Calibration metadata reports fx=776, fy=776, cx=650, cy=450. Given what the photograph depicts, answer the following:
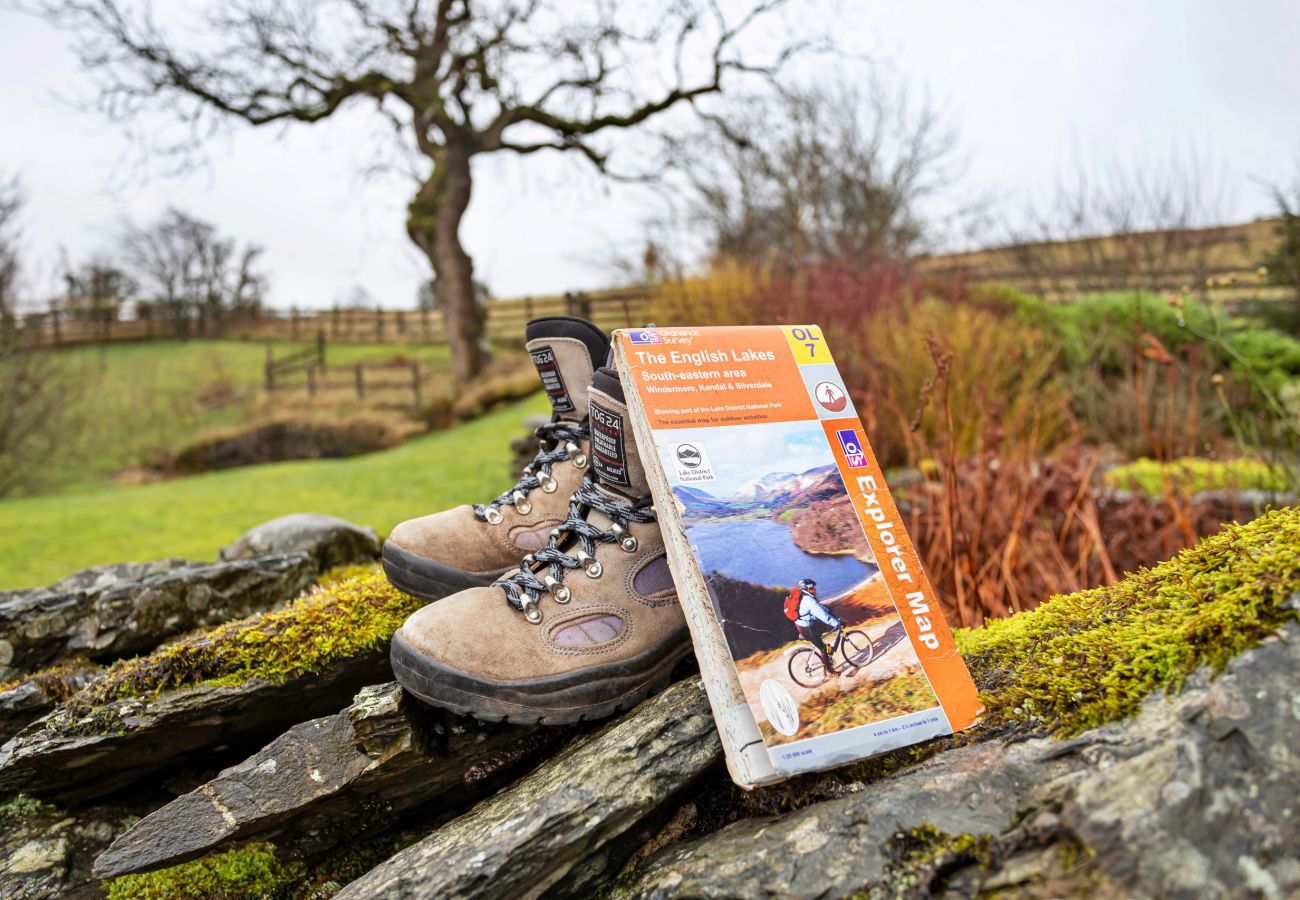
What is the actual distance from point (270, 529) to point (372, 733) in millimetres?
2275

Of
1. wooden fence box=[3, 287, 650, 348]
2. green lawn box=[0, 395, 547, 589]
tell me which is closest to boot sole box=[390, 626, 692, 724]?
green lawn box=[0, 395, 547, 589]

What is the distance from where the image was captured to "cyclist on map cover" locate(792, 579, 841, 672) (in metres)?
1.27

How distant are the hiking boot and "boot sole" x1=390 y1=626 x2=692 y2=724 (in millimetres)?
404

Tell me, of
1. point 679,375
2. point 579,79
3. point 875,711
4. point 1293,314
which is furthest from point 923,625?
point 579,79

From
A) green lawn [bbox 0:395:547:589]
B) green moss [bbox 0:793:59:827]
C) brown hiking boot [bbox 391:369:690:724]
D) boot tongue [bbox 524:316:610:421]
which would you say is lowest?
green lawn [bbox 0:395:547:589]

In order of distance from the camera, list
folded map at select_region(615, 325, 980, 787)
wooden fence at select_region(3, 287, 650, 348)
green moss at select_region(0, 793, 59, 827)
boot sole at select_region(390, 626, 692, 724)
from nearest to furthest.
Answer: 1. folded map at select_region(615, 325, 980, 787)
2. boot sole at select_region(390, 626, 692, 724)
3. green moss at select_region(0, 793, 59, 827)
4. wooden fence at select_region(3, 287, 650, 348)

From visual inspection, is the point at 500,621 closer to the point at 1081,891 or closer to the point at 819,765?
the point at 819,765

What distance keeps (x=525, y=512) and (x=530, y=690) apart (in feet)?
1.94

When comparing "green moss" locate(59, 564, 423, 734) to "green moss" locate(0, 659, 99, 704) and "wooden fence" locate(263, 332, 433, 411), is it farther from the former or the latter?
"wooden fence" locate(263, 332, 433, 411)

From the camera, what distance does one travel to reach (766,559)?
1322 millimetres

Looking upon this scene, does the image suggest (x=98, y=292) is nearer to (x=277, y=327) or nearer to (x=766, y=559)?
(x=277, y=327)

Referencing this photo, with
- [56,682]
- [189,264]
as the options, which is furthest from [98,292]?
[56,682]

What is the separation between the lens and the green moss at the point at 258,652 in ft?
5.74

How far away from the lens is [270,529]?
345 cm
